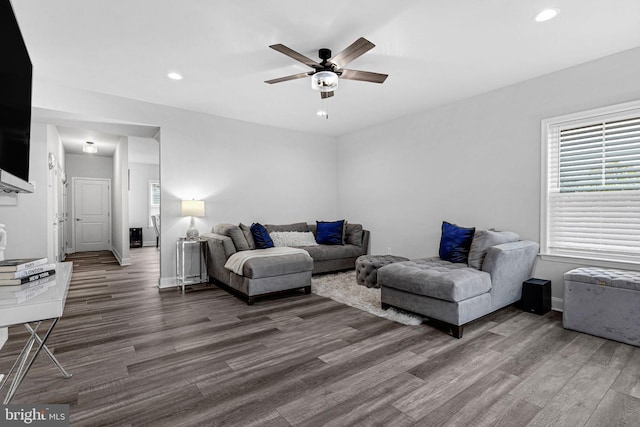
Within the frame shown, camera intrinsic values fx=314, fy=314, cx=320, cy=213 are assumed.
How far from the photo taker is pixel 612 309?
2762mm

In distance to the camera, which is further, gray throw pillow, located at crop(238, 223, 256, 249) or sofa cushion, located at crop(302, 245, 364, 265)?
sofa cushion, located at crop(302, 245, 364, 265)

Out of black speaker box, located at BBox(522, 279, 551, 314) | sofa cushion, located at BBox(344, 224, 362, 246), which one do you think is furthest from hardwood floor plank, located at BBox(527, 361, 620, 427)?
sofa cushion, located at BBox(344, 224, 362, 246)

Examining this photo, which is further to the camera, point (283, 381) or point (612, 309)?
point (612, 309)

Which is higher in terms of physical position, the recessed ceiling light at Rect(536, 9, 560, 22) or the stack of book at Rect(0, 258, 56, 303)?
the recessed ceiling light at Rect(536, 9, 560, 22)

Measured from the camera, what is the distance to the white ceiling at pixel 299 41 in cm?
246

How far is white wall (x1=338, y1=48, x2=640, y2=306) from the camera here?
3461mm

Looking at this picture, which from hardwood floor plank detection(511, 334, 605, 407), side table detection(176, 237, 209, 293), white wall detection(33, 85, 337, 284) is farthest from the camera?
side table detection(176, 237, 209, 293)

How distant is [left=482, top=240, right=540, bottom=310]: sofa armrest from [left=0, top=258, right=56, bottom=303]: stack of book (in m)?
3.49

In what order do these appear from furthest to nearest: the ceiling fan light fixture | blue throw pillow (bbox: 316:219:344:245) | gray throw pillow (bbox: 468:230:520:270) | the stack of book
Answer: blue throw pillow (bbox: 316:219:344:245), gray throw pillow (bbox: 468:230:520:270), the ceiling fan light fixture, the stack of book

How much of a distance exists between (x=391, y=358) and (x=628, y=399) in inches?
56.4

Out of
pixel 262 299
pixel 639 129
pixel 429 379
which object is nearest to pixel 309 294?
pixel 262 299

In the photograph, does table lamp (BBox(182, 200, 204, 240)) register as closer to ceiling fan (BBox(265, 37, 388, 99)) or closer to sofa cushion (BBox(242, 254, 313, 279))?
sofa cushion (BBox(242, 254, 313, 279))

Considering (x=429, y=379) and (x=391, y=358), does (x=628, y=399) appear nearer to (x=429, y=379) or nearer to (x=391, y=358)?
(x=429, y=379)

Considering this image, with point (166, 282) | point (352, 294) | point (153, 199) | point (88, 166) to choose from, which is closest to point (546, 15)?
point (352, 294)
